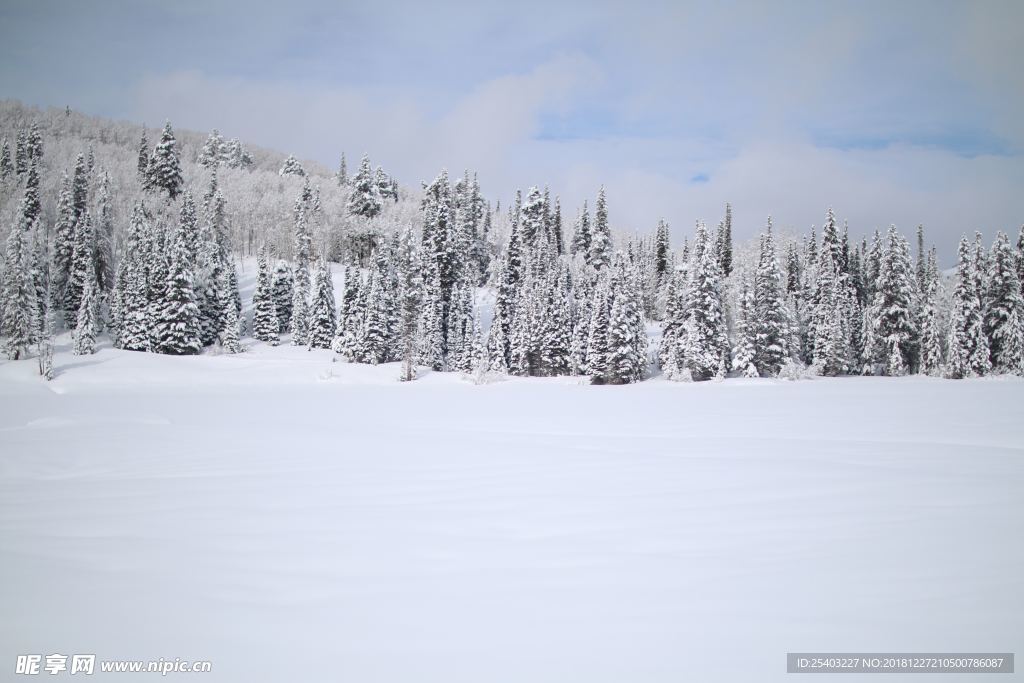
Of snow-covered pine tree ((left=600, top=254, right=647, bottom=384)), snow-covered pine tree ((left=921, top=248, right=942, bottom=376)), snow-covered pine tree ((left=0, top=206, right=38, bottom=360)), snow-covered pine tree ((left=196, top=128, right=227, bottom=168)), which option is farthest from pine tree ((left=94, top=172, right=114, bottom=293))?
snow-covered pine tree ((left=921, top=248, right=942, bottom=376))

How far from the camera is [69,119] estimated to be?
136 metres

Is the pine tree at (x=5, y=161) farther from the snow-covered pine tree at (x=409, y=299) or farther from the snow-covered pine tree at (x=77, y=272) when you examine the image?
the snow-covered pine tree at (x=409, y=299)

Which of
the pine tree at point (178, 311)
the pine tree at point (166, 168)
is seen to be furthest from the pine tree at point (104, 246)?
the pine tree at point (166, 168)

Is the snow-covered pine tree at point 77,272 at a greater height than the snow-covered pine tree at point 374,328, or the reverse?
the snow-covered pine tree at point 77,272

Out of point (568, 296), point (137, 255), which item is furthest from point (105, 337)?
point (568, 296)

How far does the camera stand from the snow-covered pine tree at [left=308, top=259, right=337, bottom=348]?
2283 inches

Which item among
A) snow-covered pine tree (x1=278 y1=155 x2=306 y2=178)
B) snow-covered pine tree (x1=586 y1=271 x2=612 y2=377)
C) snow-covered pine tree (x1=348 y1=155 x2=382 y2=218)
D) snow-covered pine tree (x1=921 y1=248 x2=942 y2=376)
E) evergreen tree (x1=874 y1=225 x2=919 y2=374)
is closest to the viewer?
snow-covered pine tree (x1=921 y1=248 x2=942 y2=376)

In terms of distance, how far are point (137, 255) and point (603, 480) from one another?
58.2 m

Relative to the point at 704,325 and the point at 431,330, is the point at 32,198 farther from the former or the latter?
the point at 704,325

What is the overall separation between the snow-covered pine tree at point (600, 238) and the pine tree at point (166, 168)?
67901 mm

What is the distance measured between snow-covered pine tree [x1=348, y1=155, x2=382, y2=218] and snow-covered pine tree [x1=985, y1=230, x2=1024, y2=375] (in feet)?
258

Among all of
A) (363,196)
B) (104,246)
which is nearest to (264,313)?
(104,246)

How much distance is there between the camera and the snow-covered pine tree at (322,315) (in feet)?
190

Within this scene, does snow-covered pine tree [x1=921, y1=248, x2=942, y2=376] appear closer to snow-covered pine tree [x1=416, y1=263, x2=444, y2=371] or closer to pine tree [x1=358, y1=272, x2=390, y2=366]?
snow-covered pine tree [x1=416, y1=263, x2=444, y2=371]
